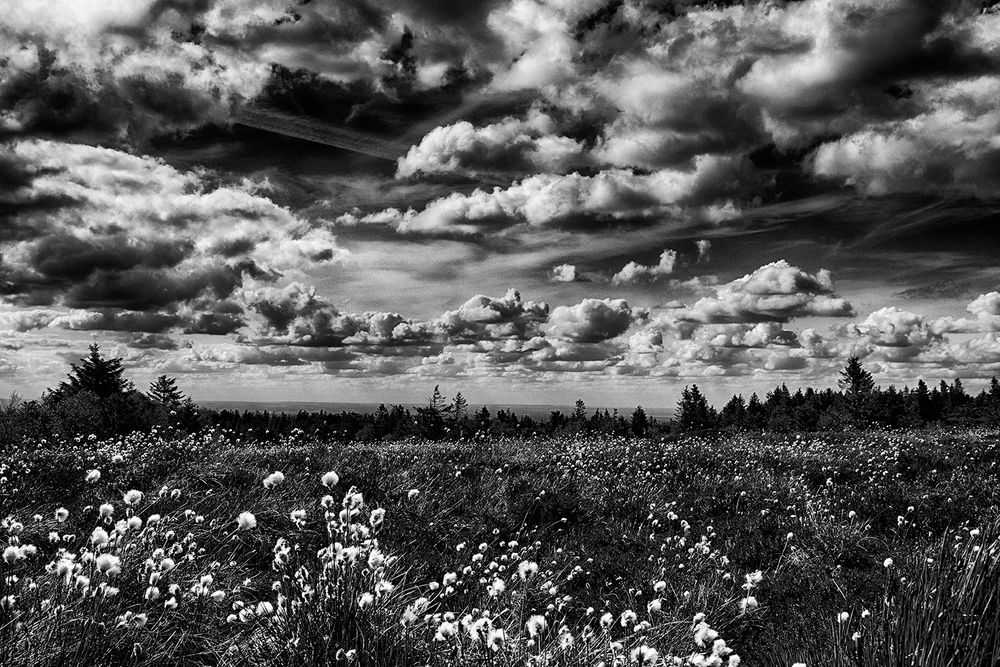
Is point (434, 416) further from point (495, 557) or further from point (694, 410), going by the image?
point (694, 410)

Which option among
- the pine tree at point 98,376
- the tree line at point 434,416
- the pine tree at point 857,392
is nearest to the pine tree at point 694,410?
the tree line at point 434,416

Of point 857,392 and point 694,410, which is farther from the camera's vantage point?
point 694,410

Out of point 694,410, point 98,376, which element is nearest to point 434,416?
point 98,376

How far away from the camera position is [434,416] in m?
57.5

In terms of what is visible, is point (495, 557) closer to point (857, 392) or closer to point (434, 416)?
point (434, 416)

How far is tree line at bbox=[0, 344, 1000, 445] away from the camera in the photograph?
20.6 metres

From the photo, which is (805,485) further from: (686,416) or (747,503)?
(686,416)

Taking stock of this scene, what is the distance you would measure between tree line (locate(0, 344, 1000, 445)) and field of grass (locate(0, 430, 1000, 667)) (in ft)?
17.9

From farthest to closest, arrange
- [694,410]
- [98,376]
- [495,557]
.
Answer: [694,410] → [98,376] → [495,557]

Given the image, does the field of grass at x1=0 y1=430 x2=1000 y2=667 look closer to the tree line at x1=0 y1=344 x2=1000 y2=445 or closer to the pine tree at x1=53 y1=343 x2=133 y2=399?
the tree line at x1=0 y1=344 x2=1000 y2=445

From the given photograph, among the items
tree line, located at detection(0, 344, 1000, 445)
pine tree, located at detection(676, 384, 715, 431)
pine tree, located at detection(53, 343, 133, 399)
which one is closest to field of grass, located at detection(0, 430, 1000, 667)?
tree line, located at detection(0, 344, 1000, 445)

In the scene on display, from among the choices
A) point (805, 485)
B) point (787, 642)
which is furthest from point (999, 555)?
point (805, 485)

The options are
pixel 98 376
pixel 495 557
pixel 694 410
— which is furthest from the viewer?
pixel 694 410

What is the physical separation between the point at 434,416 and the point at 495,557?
169 feet
